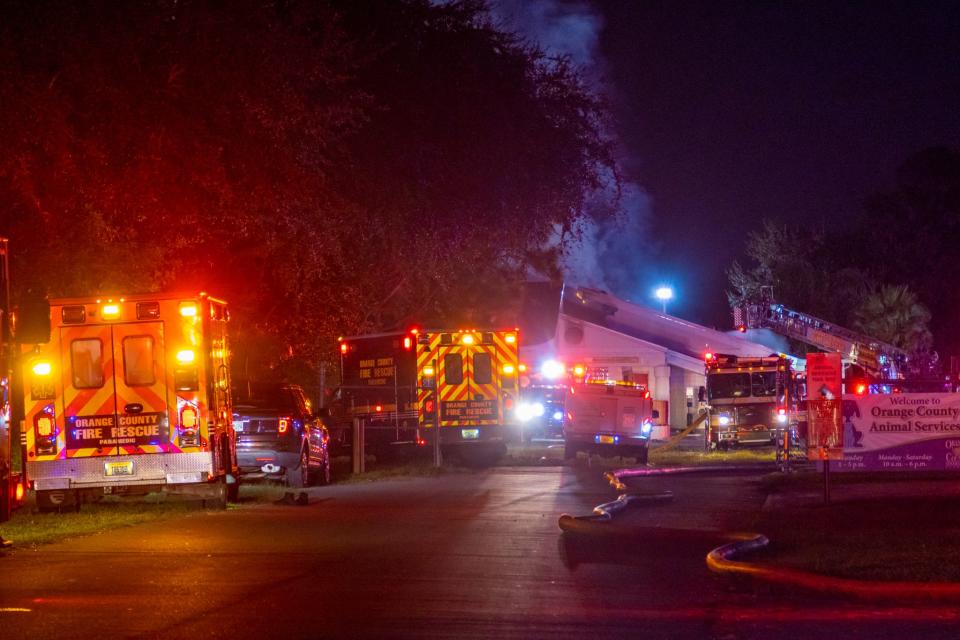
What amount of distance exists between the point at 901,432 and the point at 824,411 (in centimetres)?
500

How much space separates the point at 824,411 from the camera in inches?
720

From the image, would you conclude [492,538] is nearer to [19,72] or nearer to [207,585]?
[207,585]

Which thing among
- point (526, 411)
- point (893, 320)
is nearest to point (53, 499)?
point (526, 411)

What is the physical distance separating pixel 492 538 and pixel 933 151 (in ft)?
197

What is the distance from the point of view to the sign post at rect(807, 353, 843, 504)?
1788 centimetres

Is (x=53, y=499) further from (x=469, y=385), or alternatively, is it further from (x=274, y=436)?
(x=469, y=385)

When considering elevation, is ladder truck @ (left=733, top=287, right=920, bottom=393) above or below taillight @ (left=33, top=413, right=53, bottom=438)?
above

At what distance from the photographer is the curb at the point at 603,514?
13.5 m

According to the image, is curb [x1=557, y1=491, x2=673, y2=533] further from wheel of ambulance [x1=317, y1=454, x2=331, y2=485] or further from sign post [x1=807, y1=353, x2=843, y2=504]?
wheel of ambulance [x1=317, y1=454, x2=331, y2=485]

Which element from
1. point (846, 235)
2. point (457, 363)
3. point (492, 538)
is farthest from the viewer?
point (846, 235)

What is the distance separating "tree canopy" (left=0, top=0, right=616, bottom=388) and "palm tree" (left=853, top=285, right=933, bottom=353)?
2949cm

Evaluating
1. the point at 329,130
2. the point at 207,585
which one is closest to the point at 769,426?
the point at 329,130

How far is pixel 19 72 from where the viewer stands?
647 inches

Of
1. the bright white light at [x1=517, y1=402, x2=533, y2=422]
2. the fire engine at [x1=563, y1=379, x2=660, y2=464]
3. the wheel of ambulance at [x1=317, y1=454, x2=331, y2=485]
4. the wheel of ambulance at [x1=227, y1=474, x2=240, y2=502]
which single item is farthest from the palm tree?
the wheel of ambulance at [x1=227, y1=474, x2=240, y2=502]
